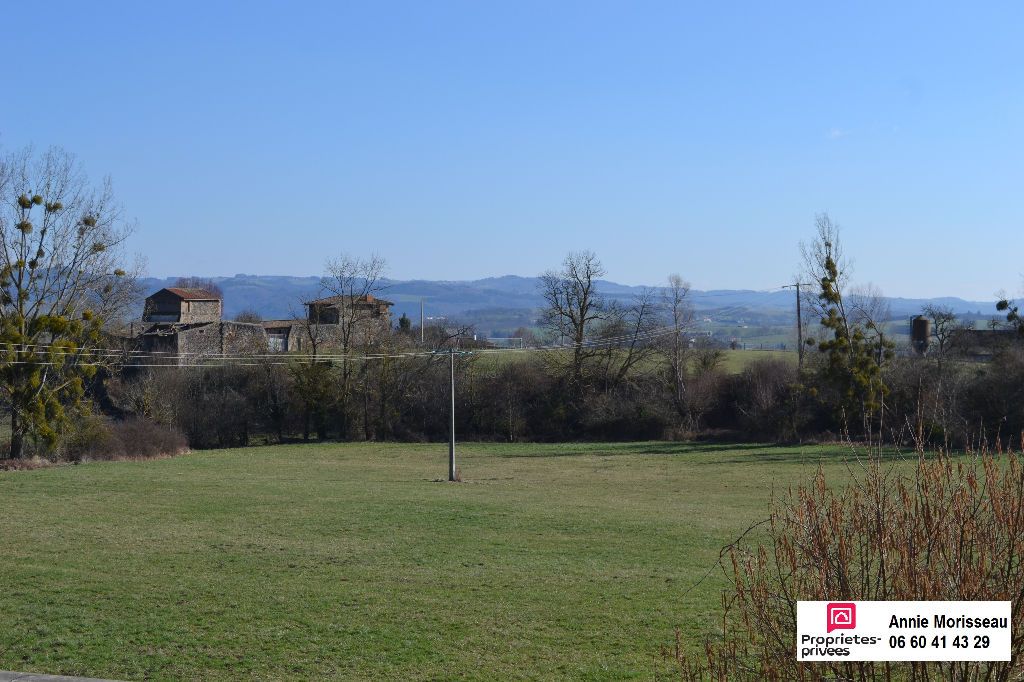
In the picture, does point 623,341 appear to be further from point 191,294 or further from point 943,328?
point 191,294

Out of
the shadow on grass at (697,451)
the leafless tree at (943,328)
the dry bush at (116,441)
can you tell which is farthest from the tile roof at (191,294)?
the leafless tree at (943,328)

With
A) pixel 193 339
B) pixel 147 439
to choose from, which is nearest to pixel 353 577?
pixel 147 439

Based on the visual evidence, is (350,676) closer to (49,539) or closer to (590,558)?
(590,558)

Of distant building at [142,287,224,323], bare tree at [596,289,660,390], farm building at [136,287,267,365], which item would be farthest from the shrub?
distant building at [142,287,224,323]

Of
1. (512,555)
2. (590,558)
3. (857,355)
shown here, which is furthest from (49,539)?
(857,355)

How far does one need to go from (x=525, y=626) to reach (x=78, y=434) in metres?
38.4

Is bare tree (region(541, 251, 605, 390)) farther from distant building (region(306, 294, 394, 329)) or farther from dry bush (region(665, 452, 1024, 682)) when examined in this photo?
dry bush (region(665, 452, 1024, 682))

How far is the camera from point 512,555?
18.1 metres

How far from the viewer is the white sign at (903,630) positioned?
16.4ft

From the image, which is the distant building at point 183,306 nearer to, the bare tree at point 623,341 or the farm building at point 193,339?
the farm building at point 193,339

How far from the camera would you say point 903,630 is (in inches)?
203

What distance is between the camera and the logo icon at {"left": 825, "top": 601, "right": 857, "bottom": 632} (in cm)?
540

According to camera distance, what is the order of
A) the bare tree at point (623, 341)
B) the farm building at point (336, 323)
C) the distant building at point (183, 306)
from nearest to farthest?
the bare tree at point (623, 341) → the farm building at point (336, 323) → the distant building at point (183, 306)

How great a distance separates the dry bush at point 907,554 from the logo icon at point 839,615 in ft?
0.19
